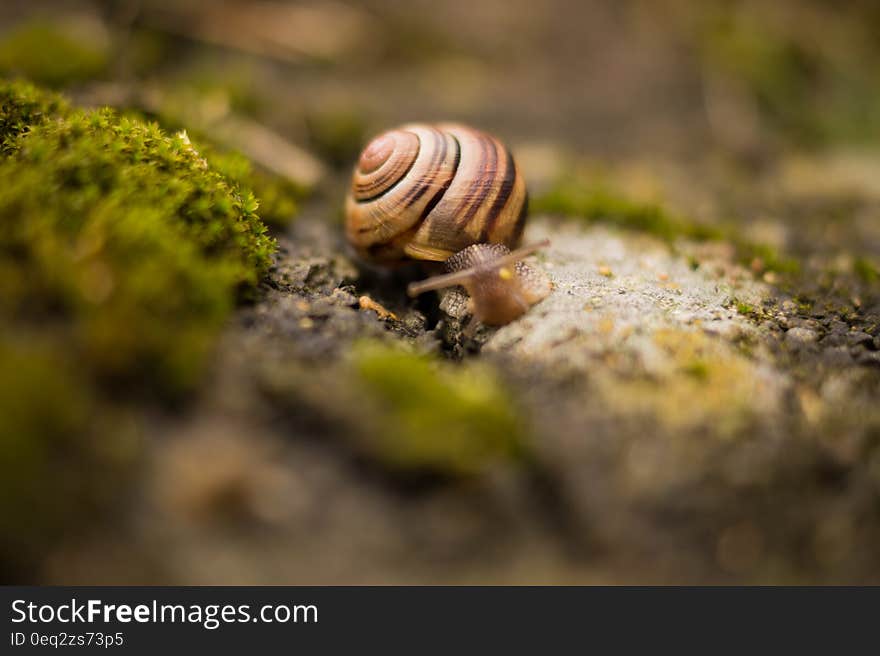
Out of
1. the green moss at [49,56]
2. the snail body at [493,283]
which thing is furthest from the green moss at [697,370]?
the green moss at [49,56]

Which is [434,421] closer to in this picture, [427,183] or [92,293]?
[92,293]

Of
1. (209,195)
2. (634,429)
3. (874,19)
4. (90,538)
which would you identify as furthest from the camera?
(874,19)

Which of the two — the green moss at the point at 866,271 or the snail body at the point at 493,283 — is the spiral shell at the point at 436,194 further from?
the green moss at the point at 866,271

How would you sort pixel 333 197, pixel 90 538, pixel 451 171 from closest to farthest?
pixel 90 538 → pixel 451 171 → pixel 333 197

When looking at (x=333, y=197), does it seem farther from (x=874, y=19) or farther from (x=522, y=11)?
(x=874, y=19)

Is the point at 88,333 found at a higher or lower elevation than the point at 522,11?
lower

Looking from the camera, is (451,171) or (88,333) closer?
(88,333)

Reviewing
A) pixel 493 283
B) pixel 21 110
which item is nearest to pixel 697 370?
pixel 493 283
